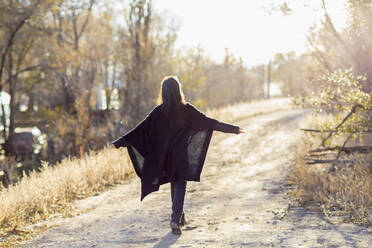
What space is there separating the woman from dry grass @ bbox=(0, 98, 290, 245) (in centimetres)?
A: 211

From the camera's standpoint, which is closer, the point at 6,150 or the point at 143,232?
the point at 143,232

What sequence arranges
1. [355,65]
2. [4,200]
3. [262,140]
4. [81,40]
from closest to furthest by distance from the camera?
1. [4,200]
2. [355,65]
3. [262,140]
4. [81,40]

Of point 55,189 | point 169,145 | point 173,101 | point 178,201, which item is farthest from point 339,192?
point 55,189

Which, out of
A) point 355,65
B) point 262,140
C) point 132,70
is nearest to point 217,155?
point 262,140

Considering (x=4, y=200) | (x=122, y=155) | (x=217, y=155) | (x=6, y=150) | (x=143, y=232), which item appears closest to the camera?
(x=143, y=232)

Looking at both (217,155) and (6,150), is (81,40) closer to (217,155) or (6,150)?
(6,150)

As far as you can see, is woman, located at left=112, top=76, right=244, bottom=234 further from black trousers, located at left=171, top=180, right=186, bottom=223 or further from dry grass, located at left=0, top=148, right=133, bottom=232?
dry grass, located at left=0, top=148, right=133, bottom=232

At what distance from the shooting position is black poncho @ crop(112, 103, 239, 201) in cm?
489

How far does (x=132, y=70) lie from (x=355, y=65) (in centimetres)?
835

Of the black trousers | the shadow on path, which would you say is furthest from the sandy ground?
the black trousers

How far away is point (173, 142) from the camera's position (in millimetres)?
4898

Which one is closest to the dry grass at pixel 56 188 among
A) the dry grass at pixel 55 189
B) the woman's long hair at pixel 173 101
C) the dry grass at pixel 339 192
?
the dry grass at pixel 55 189

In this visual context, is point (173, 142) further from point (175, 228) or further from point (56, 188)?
point (56, 188)

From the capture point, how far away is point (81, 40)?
33594 millimetres
